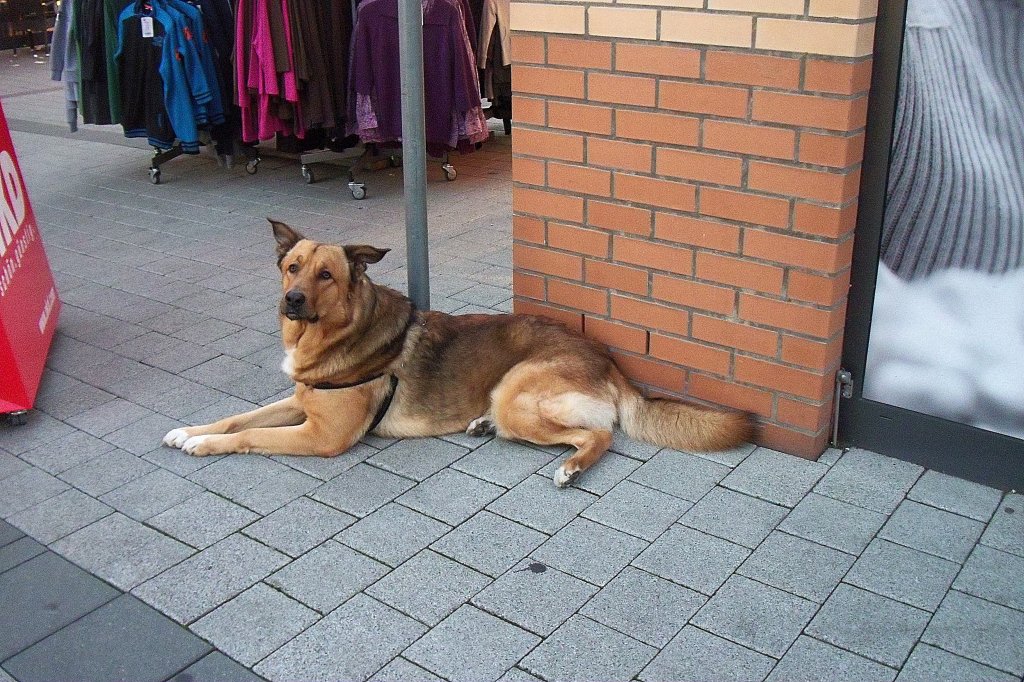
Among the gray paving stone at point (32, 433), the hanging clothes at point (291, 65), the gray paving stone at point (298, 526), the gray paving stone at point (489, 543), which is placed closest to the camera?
the gray paving stone at point (489, 543)

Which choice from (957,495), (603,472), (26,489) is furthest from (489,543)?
(26,489)

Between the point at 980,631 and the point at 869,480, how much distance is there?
3.23ft

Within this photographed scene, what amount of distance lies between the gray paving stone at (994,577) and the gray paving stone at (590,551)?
3.68 ft

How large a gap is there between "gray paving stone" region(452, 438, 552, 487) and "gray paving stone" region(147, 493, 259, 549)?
36.6 inches

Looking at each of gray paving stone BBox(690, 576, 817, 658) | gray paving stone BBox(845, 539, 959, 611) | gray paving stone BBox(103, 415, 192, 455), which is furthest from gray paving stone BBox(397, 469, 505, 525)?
gray paving stone BBox(845, 539, 959, 611)

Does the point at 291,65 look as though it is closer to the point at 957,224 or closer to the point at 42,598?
the point at 42,598

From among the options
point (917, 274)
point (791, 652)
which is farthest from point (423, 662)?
point (917, 274)

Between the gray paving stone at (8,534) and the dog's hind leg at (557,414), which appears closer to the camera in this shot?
the gray paving stone at (8,534)

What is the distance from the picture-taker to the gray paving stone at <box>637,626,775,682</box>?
118 inches

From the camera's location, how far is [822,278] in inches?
157

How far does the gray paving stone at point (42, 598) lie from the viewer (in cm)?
329

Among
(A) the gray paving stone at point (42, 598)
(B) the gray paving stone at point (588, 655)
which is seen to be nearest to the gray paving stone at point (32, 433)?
(A) the gray paving stone at point (42, 598)

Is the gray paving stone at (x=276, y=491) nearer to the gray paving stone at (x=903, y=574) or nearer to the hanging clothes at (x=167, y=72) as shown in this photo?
the gray paving stone at (x=903, y=574)

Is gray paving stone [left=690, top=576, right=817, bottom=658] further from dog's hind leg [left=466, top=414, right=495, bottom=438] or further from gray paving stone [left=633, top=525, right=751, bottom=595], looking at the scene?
dog's hind leg [left=466, top=414, right=495, bottom=438]
